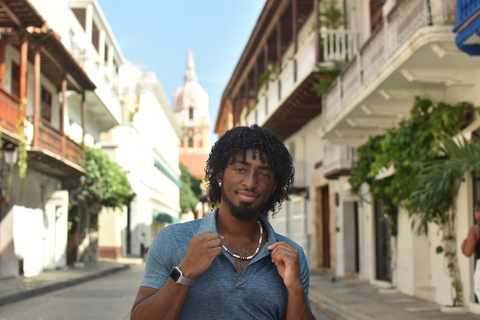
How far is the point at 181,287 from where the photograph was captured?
7.15 feet

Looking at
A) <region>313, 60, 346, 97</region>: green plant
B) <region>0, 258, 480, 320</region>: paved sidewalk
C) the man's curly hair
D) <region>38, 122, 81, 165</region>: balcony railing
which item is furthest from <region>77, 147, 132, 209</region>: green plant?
the man's curly hair

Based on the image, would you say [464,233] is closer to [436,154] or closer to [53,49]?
[436,154]

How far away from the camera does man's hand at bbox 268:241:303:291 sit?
2330mm

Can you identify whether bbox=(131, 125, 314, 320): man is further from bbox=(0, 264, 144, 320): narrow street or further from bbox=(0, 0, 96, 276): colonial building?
bbox=(0, 0, 96, 276): colonial building

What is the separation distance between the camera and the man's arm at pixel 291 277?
2330mm

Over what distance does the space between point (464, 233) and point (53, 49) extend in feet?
45.9

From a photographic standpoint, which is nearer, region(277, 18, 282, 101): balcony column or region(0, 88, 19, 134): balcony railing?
region(0, 88, 19, 134): balcony railing

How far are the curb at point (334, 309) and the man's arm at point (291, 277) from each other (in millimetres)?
7326

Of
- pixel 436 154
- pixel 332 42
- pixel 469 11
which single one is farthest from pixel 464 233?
pixel 332 42

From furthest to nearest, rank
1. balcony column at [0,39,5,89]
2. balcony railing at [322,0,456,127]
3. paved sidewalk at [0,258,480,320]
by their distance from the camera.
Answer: balcony column at [0,39,5,89]
paved sidewalk at [0,258,480,320]
balcony railing at [322,0,456,127]

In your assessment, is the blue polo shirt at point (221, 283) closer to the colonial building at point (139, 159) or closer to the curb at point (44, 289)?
the curb at point (44, 289)

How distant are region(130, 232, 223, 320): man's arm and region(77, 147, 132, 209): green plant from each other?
76.6 ft

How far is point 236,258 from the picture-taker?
7.86ft

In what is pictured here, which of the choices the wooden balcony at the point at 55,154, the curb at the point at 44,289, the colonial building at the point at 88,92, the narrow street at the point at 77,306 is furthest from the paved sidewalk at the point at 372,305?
the colonial building at the point at 88,92
